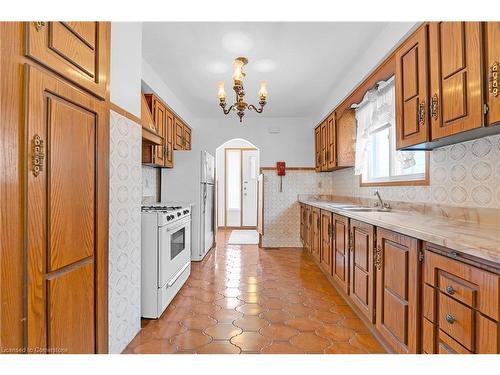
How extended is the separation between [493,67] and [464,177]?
794 mm

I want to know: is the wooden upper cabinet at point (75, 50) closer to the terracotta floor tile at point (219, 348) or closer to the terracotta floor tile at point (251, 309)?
the terracotta floor tile at point (219, 348)

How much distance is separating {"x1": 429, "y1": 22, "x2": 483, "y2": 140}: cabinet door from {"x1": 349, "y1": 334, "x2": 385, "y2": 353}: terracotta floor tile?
4.48 ft

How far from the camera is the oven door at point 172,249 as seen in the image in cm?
243

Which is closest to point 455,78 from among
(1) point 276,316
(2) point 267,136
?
(1) point 276,316

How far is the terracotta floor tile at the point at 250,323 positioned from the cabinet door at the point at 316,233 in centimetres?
163

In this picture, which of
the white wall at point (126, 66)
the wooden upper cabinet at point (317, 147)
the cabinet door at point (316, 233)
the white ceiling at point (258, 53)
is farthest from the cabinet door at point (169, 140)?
the wooden upper cabinet at point (317, 147)

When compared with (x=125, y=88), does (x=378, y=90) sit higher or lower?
higher

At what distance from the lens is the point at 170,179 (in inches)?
168

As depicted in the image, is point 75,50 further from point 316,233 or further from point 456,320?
point 316,233

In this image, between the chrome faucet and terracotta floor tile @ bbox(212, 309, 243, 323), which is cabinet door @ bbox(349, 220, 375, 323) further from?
terracotta floor tile @ bbox(212, 309, 243, 323)
